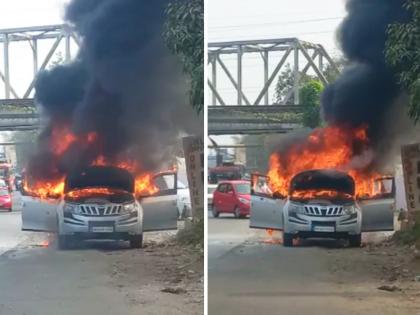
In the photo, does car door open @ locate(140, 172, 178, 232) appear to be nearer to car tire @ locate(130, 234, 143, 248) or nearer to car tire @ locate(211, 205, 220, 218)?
car tire @ locate(130, 234, 143, 248)

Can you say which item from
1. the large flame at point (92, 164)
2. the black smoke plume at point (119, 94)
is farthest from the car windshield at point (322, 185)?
the large flame at point (92, 164)

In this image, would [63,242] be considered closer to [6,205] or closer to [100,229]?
[100,229]

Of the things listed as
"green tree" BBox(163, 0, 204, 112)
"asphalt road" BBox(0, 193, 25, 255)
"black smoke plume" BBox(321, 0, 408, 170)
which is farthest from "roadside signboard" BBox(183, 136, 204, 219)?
"asphalt road" BBox(0, 193, 25, 255)

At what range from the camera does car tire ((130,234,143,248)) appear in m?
3.16

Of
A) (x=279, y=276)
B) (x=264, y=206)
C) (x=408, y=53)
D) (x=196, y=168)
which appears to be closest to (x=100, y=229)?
(x=196, y=168)

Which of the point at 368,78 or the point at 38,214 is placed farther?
the point at 38,214

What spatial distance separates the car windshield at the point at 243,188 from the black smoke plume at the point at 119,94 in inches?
14.8

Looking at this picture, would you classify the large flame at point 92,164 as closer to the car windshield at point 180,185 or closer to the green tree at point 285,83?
the car windshield at point 180,185

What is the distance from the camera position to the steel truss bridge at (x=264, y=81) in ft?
10.1

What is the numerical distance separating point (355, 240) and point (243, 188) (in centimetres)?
63

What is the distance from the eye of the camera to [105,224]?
3.15 meters

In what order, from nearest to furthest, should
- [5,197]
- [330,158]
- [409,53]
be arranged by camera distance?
[409,53]
[330,158]
[5,197]

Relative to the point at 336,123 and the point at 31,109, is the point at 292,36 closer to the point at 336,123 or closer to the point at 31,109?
the point at 336,123

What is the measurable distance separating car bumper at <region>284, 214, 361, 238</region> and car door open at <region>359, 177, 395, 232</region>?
0.17 ft
